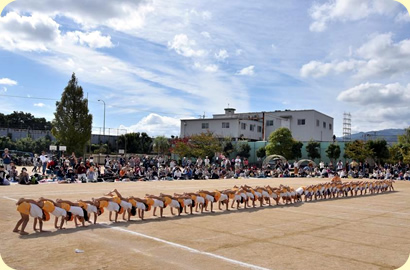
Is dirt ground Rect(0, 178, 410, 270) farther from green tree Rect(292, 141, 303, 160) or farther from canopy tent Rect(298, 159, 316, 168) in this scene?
green tree Rect(292, 141, 303, 160)

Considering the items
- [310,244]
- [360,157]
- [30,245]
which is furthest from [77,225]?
[360,157]

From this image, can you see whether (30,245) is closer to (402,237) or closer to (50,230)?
(50,230)

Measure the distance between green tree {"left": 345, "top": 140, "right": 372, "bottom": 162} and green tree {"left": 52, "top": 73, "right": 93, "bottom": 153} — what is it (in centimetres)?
3034

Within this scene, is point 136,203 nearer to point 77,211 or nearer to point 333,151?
point 77,211

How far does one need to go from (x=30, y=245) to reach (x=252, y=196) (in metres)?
8.69

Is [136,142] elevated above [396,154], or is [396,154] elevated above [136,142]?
[136,142]

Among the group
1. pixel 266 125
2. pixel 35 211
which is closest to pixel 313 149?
pixel 266 125

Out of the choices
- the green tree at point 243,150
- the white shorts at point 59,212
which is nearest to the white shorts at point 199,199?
the white shorts at point 59,212

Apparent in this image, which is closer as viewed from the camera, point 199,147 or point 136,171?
point 136,171

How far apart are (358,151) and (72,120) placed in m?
33.0

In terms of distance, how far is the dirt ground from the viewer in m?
7.13

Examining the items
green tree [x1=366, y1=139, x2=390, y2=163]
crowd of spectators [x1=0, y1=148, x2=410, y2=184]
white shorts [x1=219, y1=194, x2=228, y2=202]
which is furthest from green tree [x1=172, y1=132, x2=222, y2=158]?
white shorts [x1=219, y1=194, x2=228, y2=202]

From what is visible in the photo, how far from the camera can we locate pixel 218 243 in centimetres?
872

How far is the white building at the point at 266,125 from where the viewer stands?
6581cm
